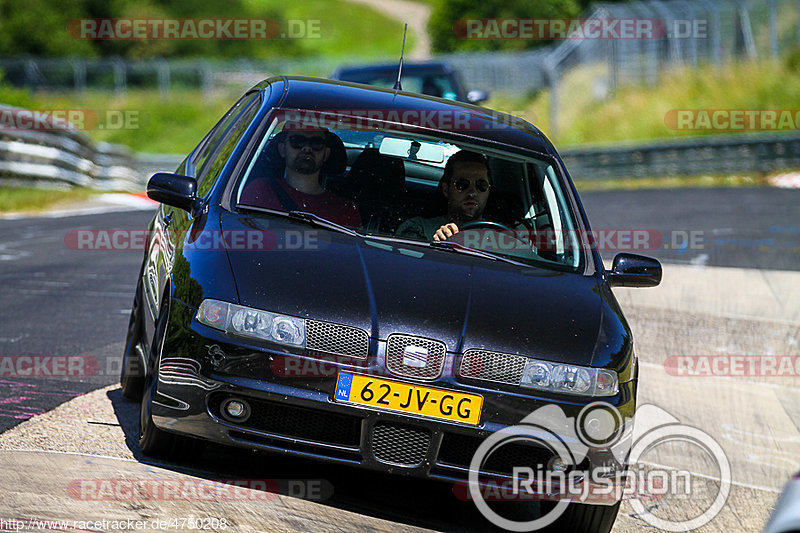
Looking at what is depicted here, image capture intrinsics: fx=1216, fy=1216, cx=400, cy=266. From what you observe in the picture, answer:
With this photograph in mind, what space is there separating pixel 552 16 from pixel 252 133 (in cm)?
6522

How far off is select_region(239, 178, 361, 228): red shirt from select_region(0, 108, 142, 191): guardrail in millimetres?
12862

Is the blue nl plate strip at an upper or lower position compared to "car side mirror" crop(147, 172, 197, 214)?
lower

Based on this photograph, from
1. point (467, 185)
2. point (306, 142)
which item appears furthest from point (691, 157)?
point (306, 142)

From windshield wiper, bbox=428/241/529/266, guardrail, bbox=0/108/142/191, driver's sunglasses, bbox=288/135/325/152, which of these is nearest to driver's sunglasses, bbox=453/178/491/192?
windshield wiper, bbox=428/241/529/266

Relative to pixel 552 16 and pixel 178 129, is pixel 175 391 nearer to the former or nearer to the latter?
pixel 178 129

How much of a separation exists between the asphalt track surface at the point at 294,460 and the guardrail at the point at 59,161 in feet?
10.0

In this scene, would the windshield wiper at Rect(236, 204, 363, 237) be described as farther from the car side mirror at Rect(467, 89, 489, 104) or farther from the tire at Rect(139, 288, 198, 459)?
the car side mirror at Rect(467, 89, 489, 104)

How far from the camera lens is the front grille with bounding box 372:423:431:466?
14.2ft

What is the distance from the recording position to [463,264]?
502 centimetres

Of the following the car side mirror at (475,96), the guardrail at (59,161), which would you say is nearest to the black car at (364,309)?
the car side mirror at (475,96)

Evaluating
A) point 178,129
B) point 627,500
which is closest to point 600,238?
point 627,500

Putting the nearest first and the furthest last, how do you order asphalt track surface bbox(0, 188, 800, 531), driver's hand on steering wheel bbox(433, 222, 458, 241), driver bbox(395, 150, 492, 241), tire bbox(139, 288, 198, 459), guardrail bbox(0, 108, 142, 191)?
1. tire bbox(139, 288, 198, 459)
2. asphalt track surface bbox(0, 188, 800, 531)
3. driver's hand on steering wheel bbox(433, 222, 458, 241)
4. driver bbox(395, 150, 492, 241)
5. guardrail bbox(0, 108, 142, 191)

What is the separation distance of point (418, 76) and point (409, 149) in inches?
372

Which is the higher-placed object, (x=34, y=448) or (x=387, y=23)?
(x=387, y=23)
